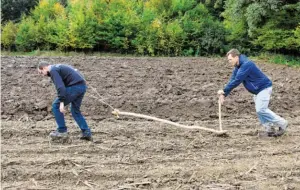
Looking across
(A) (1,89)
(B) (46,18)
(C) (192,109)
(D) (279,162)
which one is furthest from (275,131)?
(B) (46,18)

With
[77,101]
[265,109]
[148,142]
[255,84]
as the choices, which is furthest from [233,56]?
[77,101]

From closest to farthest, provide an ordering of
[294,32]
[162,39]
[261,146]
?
[261,146] < [294,32] < [162,39]

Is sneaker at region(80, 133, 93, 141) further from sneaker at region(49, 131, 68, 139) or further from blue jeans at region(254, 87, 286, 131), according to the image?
blue jeans at region(254, 87, 286, 131)

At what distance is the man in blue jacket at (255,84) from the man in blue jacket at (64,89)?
2.52 meters

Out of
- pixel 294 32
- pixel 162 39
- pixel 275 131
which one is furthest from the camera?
pixel 162 39

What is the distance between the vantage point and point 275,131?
8.92 metres

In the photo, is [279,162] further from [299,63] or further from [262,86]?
[299,63]

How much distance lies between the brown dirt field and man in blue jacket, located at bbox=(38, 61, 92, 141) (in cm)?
26

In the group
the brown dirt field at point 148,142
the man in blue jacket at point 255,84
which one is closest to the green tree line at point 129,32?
the brown dirt field at point 148,142

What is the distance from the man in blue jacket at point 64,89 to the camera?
25.8 ft

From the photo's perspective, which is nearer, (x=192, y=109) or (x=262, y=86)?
(x=262, y=86)

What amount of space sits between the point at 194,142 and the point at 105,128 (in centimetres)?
193

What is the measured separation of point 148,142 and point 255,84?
2248 mm

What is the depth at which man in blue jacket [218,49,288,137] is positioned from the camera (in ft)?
27.9
